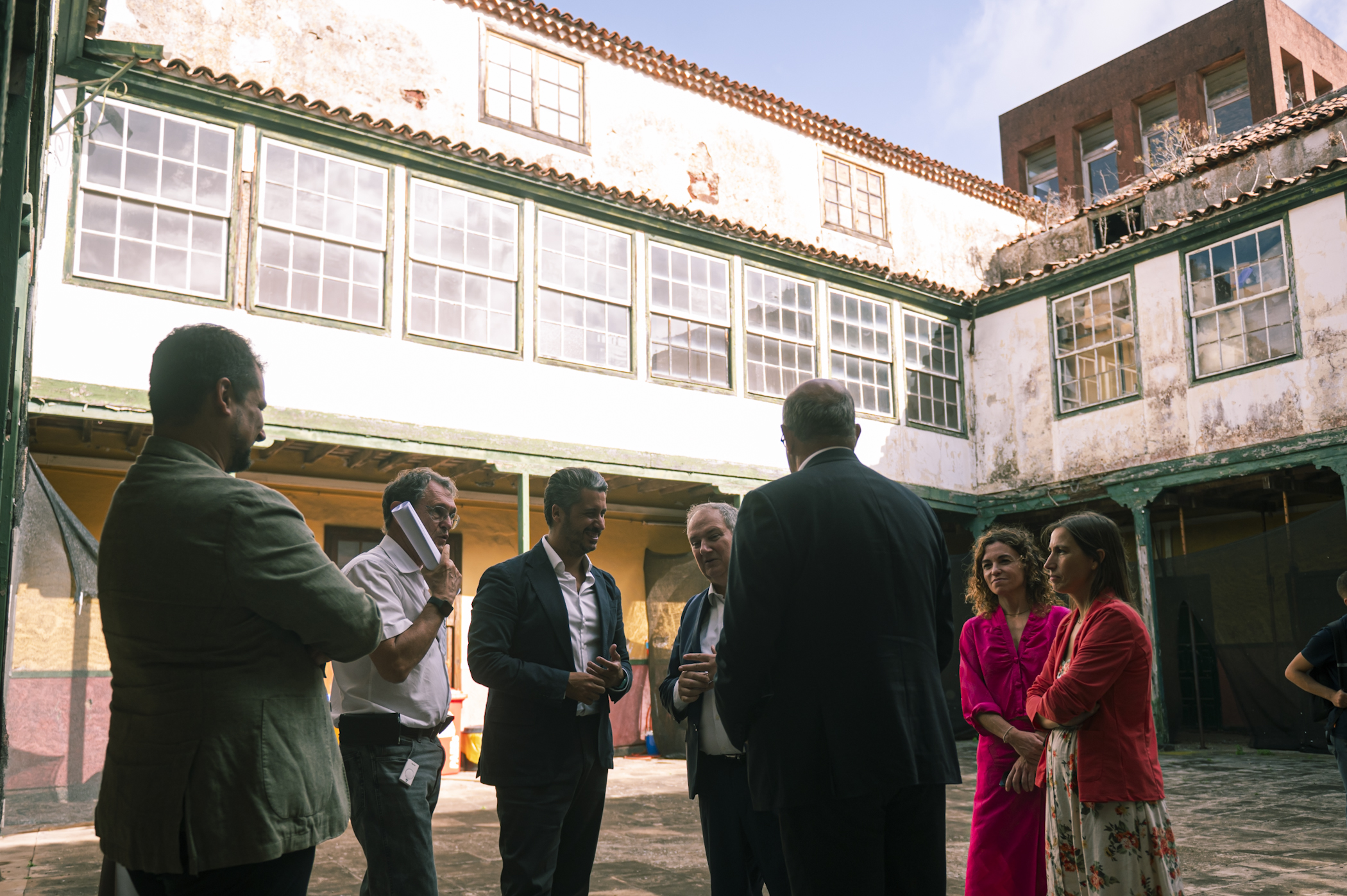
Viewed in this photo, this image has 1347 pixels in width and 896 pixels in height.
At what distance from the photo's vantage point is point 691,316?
1241 centimetres

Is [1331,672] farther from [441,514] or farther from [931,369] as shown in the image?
[931,369]

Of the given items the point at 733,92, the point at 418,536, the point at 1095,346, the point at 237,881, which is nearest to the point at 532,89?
the point at 733,92

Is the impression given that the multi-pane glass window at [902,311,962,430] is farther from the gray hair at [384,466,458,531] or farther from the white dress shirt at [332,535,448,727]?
the white dress shirt at [332,535,448,727]

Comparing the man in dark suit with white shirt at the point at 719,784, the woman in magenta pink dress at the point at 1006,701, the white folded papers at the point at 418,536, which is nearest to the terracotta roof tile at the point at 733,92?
the man in dark suit with white shirt at the point at 719,784

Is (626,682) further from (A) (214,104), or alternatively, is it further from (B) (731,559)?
(A) (214,104)

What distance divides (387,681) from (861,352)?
11.6 metres

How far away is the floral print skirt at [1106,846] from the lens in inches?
131

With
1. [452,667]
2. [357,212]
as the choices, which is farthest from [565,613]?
[452,667]

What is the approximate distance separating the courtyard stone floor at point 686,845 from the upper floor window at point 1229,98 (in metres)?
18.8

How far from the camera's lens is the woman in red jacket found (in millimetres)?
3361

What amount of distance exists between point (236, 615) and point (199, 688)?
15 centimetres

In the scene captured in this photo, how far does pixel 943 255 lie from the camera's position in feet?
56.0

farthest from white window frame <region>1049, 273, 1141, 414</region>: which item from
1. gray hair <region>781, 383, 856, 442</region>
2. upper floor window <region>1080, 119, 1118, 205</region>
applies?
upper floor window <region>1080, 119, 1118, 205</region>

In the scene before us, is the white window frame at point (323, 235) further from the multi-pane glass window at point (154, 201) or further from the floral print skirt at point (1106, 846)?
the floral print skirt at point (1106, 846)
